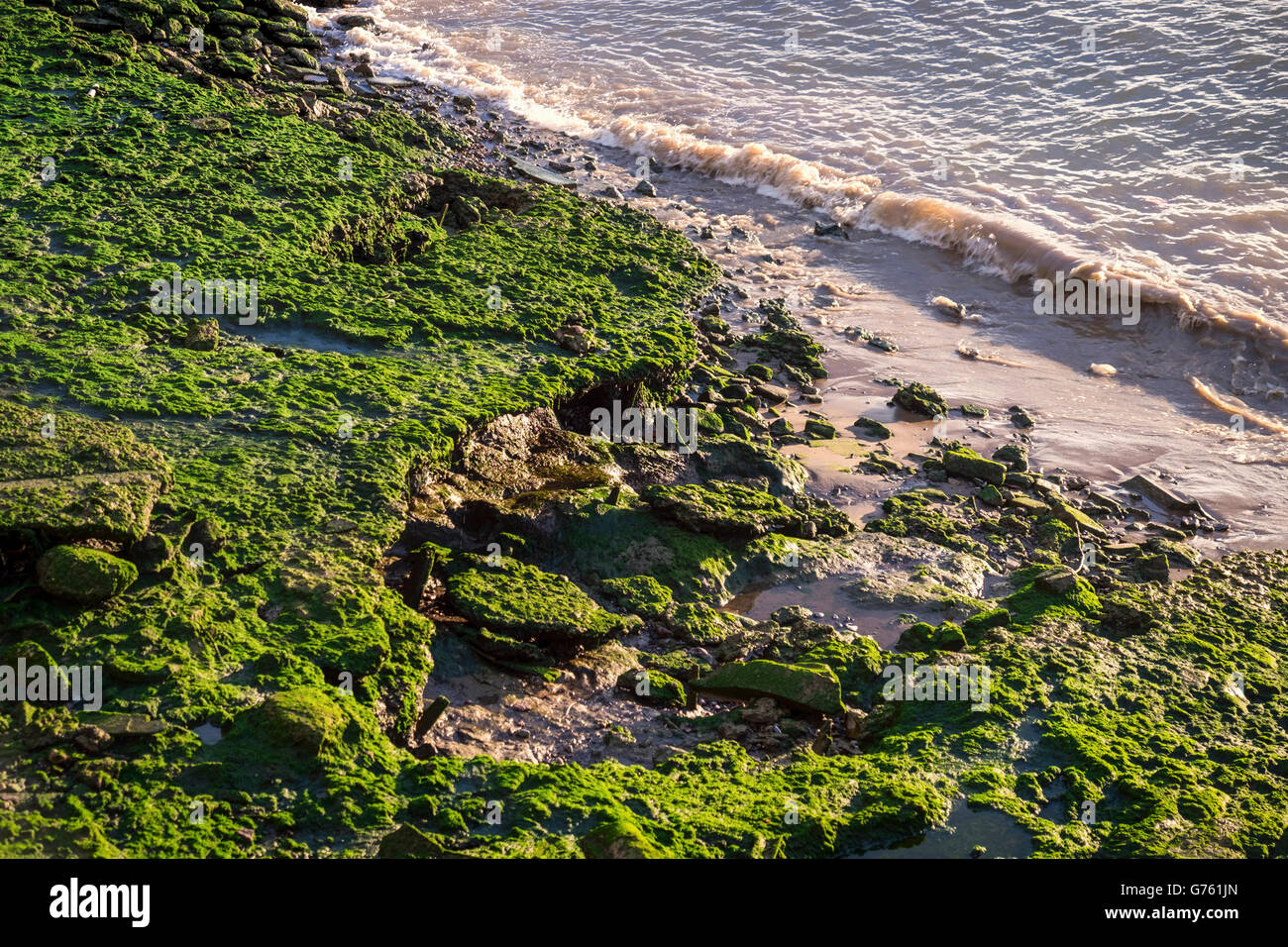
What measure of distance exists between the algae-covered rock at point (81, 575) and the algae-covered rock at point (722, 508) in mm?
3405

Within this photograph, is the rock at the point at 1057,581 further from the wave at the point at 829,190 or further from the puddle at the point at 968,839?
the wave at the point at 829,190

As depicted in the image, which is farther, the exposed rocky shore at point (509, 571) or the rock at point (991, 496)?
the rock at point (991, 496)

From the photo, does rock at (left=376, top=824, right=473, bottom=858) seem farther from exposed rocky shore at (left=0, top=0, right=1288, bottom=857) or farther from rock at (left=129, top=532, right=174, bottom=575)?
rock at (left=129, top=532, right=174, bottom=575)

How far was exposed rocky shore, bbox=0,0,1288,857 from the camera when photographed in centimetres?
504

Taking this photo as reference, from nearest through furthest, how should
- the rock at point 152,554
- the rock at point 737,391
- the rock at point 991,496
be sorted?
1. the rock at point 152,554
2. the rock at point 991,496
3. the rock at point 737,391

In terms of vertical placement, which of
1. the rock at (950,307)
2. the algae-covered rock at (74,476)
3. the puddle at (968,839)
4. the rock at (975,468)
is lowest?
the puddle at (968,839)

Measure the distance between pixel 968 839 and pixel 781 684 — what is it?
1309mm

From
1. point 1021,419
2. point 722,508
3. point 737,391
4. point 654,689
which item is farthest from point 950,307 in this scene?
point 654,689

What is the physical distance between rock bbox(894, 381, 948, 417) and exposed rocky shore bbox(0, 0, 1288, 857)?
0.12ft

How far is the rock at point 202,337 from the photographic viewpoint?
791 centimetres

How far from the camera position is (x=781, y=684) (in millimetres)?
6070

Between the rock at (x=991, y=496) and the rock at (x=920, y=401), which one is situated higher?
the rock at (x=920, y=401)

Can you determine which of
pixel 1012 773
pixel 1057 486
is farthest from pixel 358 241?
pixel 1012 773

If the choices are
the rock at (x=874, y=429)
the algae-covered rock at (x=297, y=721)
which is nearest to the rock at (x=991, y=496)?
the rock at (x=874, y=429)
